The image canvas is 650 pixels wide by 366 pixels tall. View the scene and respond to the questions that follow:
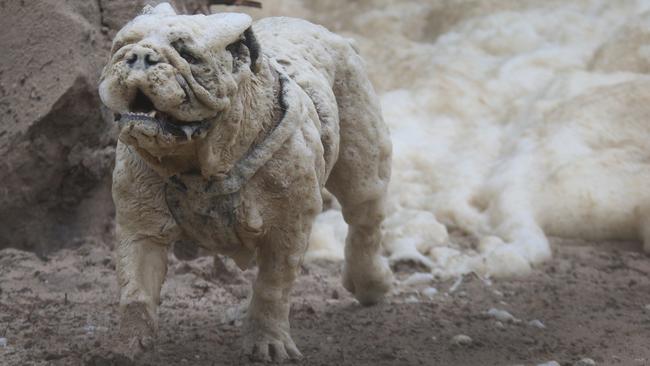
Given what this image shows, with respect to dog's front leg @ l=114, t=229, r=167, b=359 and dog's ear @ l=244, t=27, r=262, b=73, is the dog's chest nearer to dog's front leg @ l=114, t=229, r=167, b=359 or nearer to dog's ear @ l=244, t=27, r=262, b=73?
dog's front leg @ l=114, t=229, r=167, b=359

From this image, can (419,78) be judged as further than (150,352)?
Yes

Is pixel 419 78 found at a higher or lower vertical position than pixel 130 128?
lower

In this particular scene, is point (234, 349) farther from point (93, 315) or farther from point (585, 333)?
point (585, 333)

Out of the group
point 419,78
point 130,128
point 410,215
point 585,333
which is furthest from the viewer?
point 419,78

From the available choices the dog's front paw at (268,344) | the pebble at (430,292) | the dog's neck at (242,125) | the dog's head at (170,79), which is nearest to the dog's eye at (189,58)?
the dog's head at (170,79)

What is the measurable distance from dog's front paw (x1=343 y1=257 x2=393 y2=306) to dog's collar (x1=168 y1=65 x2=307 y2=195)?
221 centimetres

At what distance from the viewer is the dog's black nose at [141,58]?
4141 mm

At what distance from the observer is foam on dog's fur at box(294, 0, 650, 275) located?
28.8ft

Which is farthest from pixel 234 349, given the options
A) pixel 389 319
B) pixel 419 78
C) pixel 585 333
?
pixel 419 78

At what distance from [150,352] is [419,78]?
588 centimetres

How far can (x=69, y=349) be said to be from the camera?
5.30m

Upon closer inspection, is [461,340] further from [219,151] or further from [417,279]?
[219,151]

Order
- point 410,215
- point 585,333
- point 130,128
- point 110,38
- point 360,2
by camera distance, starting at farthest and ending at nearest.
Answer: point 360,2
point 410,215
point 110,38
point 585,333
point 130,128

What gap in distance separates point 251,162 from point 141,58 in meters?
0.82
